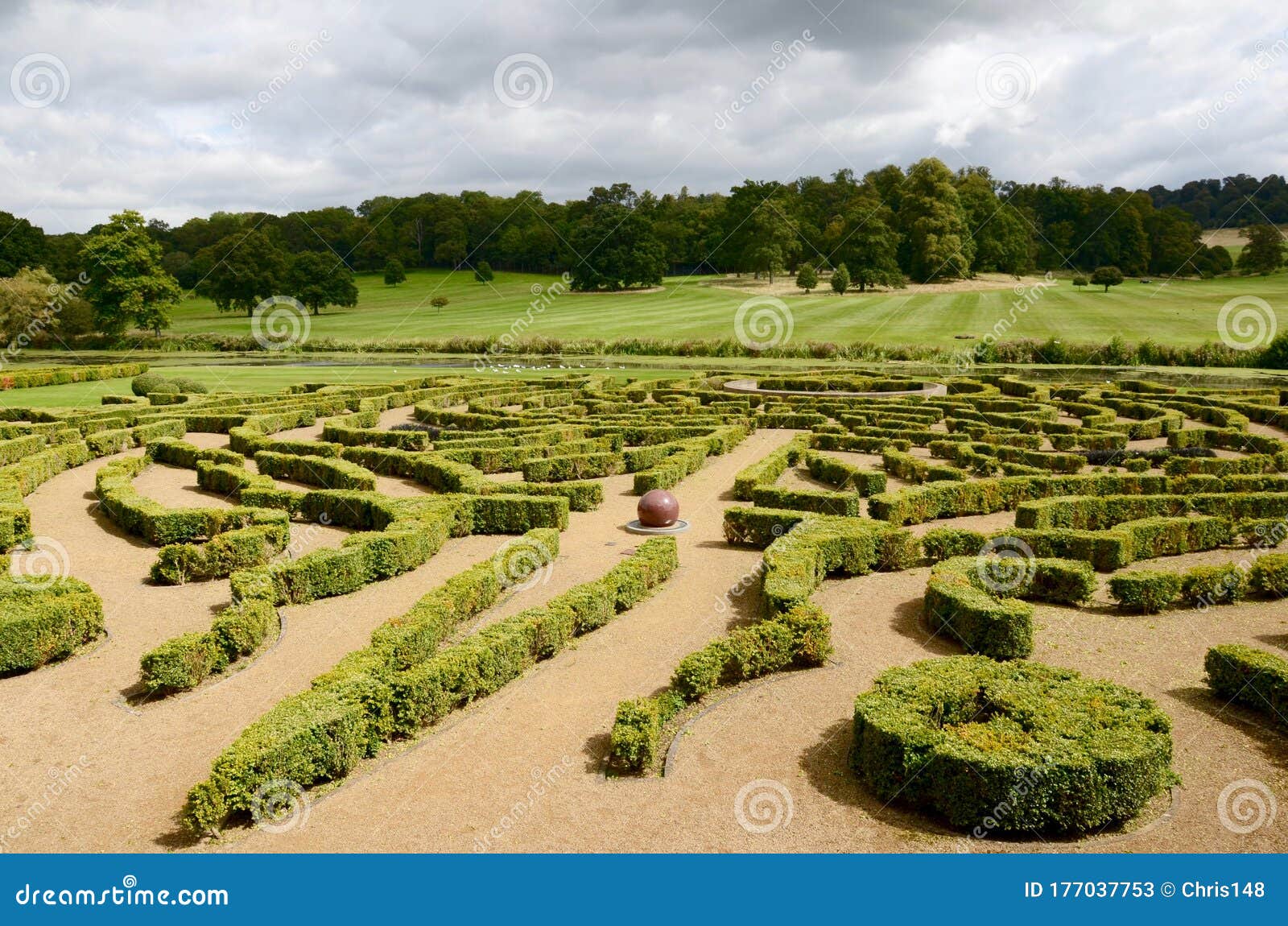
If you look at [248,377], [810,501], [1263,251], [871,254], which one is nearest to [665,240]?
[871,254]

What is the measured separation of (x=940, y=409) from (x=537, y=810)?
27.5 m

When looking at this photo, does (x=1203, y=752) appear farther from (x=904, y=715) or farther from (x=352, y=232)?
(x=352, y=232)

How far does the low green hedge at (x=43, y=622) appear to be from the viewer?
12953mm

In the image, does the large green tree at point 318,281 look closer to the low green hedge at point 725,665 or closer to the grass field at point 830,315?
the grass field at point 830,315

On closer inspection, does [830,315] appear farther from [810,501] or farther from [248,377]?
[810,501]

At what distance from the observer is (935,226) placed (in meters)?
85.9

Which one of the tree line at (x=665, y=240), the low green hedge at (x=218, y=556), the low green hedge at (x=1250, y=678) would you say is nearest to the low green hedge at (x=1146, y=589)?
the low green hedge at (x=1250, y=678)

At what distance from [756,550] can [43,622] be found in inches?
474

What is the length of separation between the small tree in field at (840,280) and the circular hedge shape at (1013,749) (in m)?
72.9

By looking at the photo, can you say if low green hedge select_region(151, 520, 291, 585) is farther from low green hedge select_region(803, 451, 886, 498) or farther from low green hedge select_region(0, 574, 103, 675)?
low green hedge select_region(803, 451, 886, 498)

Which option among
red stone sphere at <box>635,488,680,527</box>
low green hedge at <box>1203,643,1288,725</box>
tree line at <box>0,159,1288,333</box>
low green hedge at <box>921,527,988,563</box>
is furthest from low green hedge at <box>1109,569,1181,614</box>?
tree line at <box>0,159,1288,333</box>

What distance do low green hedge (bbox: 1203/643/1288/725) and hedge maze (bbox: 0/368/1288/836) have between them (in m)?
0.03

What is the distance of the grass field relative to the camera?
6150cm

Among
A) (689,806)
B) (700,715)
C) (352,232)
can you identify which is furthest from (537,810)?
(352,232)
